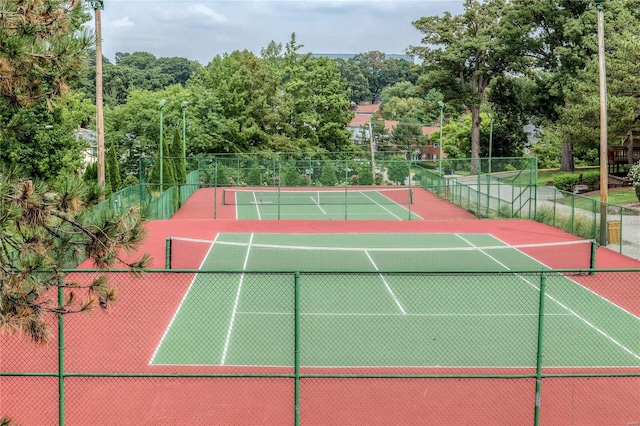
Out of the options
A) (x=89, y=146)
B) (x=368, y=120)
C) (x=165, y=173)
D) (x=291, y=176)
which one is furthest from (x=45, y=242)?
(x=368, y=120)

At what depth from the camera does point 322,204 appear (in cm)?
4431

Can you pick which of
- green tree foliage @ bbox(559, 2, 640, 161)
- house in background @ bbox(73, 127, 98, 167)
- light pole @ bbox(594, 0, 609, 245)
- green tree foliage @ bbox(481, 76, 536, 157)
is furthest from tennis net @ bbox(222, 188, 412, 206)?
green tree foliage @ bbox(481, 76, 536, 157)

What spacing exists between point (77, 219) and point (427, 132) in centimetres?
10389

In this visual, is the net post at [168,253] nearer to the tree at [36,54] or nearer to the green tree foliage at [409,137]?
the tree at [36,54]

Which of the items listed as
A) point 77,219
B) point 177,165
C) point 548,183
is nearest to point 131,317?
point 77,219

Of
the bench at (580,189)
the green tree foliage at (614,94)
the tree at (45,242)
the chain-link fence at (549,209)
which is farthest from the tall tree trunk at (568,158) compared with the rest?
the tree at (45,242)

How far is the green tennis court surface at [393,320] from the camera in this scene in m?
14.6

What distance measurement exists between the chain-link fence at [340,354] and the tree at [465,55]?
4847cm

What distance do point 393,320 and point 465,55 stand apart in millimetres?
54007

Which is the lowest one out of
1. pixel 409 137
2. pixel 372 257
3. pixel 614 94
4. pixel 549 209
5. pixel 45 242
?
pixel 372 257

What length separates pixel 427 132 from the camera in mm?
109500

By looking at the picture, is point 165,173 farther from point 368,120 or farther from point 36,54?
point 368,120

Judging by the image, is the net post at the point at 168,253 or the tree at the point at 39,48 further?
the net post at the point at 168,253

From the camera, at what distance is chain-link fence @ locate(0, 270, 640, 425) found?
37.2 feet
